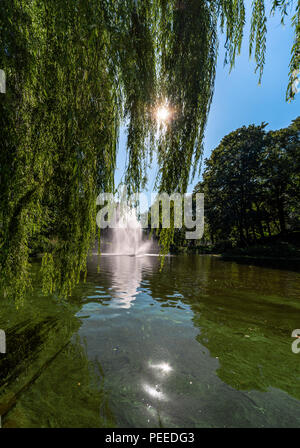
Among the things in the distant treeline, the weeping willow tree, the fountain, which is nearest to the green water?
the weeping willow tree

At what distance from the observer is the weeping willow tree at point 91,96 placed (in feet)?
6.09

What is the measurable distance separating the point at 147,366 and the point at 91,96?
11.2 ft

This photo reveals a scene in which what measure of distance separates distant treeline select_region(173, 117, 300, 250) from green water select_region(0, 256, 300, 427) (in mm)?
24017

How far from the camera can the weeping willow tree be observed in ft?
6.09

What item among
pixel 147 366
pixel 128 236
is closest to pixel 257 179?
pixel 128 236

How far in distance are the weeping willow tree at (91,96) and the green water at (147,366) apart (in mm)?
1142

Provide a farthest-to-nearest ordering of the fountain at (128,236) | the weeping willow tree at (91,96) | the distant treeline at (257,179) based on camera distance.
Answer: the distant treeline at (257,179), the fountain at (128,236), the weeping willow tree at (91,96)

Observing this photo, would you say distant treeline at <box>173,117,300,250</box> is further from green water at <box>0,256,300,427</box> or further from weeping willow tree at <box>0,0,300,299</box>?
weeping willow tree at <box>0,0,300,299</box>

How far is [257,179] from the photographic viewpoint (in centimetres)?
2950

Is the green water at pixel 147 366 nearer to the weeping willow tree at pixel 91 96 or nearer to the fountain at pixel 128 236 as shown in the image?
the weeping willow tree at pixel 91 96

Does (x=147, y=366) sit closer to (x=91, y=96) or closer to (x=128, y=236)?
(x=91, y=96)

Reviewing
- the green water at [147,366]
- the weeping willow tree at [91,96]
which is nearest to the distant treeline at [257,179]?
the green water at [147,366]

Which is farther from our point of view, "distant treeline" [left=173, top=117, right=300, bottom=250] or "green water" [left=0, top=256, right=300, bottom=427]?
"distant treeline" [left=173, top=117, right=300, bottom=250]
